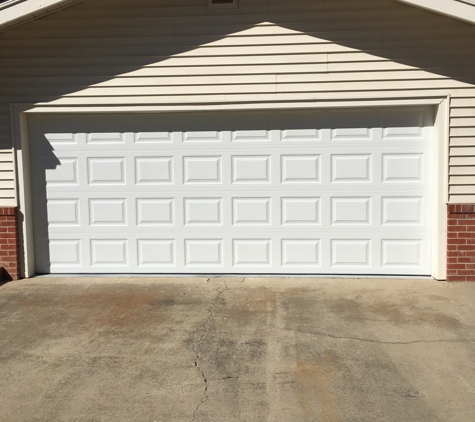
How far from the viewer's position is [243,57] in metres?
7.64

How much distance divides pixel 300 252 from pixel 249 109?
80.1 inches

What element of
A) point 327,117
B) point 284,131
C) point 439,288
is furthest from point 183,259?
point 439,288

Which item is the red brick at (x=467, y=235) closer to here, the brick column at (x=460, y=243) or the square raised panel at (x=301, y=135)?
the brick column at (x=460, y=243)

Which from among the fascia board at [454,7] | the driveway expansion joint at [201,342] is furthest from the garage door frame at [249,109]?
the driveway expansion joint at [201,342]

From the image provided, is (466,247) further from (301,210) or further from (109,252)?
(109,252)

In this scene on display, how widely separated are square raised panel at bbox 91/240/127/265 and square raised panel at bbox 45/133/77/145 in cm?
141

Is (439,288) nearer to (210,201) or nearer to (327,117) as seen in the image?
(327,117)

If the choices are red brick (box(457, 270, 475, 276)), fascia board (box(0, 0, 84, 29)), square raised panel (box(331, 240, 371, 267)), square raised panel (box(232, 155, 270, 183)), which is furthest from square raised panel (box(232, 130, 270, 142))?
red brick (box(457, 270, 475, 276))

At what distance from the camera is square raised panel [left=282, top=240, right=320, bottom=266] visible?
7.95m

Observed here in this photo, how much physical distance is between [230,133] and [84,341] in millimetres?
3485

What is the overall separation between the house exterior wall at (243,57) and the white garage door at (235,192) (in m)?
0.32

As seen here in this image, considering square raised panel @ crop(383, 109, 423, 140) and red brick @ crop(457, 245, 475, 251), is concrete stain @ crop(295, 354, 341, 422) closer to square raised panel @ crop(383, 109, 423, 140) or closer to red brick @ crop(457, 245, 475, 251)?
red brick @ crop(457, 245, 475, 251)

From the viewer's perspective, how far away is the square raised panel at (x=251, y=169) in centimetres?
792

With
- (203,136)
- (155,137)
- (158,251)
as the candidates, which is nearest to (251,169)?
(203,136)
